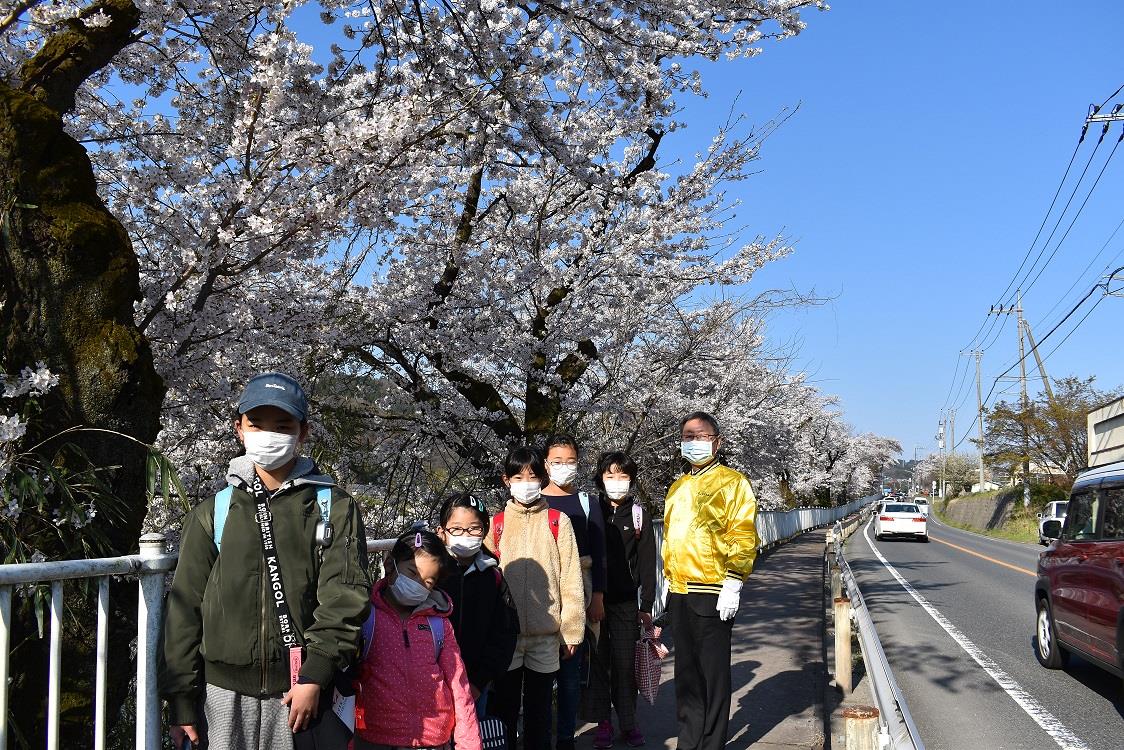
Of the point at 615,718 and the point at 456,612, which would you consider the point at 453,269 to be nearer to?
the point at 615,718

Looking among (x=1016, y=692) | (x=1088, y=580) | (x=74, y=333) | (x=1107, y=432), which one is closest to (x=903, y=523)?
(x=1107, y=432)

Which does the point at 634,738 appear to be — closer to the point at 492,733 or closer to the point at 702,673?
the point at 702,673

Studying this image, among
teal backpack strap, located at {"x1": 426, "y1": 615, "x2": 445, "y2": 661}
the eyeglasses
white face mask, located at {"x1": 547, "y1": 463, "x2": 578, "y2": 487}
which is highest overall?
white face mask, located at {"x1": 547, "y1": 463, "x2": 578, "y2": 487}

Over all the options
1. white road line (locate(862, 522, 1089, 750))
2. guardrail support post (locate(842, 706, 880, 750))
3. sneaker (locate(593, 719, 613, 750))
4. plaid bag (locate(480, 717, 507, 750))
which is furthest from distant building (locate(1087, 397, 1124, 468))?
plaid bag (locate(480, 717, 507, 750))

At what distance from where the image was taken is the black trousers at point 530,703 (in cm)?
458

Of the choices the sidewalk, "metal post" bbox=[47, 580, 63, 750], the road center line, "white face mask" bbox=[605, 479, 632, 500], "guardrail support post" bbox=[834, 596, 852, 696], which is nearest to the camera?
"metal post" bbox=[47, 580, 63, 750]

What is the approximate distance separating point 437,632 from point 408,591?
217mm

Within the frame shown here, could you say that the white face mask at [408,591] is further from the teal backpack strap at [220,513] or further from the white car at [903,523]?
the white car at [903,523]

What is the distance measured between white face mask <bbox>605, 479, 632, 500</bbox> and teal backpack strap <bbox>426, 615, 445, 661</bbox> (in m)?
2.62

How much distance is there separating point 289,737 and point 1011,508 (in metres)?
49.7

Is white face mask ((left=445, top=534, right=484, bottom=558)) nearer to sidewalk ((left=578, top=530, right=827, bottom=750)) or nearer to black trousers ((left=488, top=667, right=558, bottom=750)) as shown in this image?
black trousers ((left=488, top=667, right=558, bottom=750))

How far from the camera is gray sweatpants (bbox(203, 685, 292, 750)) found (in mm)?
2730

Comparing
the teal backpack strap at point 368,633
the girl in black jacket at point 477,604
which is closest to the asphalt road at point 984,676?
the girl in black jacket at point 477,604

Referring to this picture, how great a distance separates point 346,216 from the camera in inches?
247
